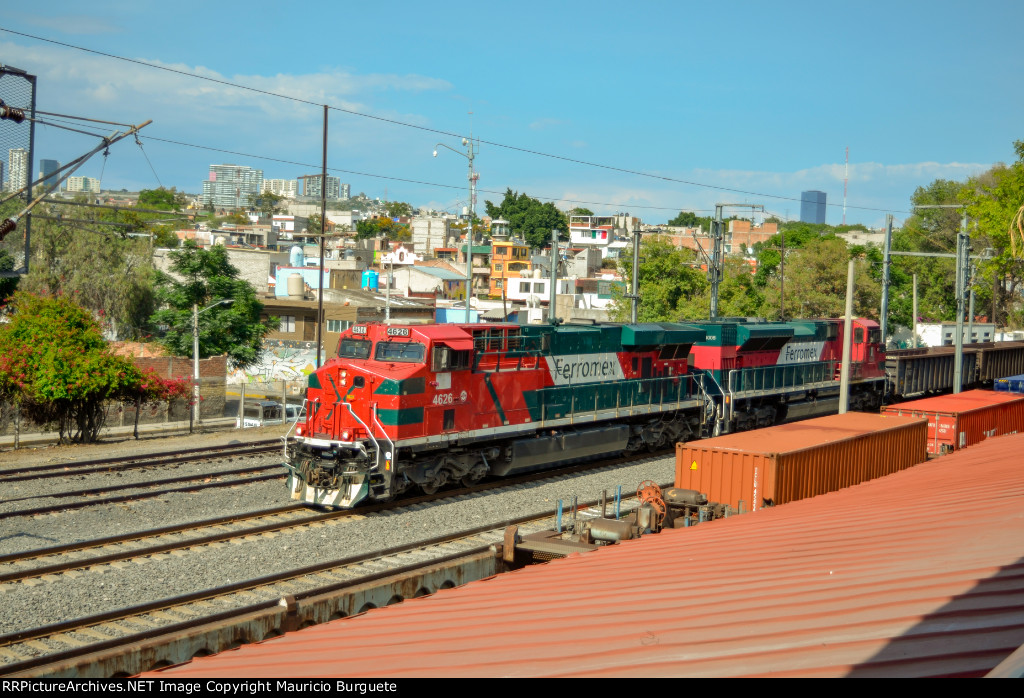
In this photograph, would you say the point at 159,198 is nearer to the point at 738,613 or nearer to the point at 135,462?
the point at 135,462

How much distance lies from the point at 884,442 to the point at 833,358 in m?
15.7

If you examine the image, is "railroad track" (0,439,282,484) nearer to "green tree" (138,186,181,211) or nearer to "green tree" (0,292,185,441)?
"green tree" (0,292,185,441)

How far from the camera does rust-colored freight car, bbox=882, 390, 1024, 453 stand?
77.2 ft

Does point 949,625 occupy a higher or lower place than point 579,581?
higher

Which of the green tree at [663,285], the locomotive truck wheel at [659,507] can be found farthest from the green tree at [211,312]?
the locomotive truck wheel at [659,507]

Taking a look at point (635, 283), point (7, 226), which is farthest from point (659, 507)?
point (635, 283)

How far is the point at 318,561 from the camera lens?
49.1 feet

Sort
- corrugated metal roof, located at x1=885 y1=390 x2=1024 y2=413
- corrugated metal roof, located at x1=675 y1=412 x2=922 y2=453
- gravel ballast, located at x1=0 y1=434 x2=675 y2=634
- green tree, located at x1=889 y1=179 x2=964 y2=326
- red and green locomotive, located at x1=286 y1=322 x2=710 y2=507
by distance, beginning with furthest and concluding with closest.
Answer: green tree, located at x1=889 y1=179 x2=964 y2=326, corrugated metal roof, located at x1=885 y1=390 x2=1024 y2=413, red and green locomotive, located at x1=286 y1=322 x2=710 y2=507, corrugated metal roof, located at x1=675 y1=412 x2=922 y2=453, gravel ballast, located at x1=0 y1=434 x2=675 y2=634

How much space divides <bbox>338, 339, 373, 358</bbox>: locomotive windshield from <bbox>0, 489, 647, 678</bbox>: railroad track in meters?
5.11

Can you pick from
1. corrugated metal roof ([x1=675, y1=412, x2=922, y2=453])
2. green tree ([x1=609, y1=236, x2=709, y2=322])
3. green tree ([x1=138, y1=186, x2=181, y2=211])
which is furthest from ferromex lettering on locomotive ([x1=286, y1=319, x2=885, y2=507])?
green tree ([x1=138, y1=186, x2=181, y2=211])

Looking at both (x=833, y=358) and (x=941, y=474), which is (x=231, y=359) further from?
(x=941, y=474)

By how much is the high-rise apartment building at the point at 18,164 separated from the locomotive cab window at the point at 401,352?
24.8ft

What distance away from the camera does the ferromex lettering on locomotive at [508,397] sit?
1819 cm
